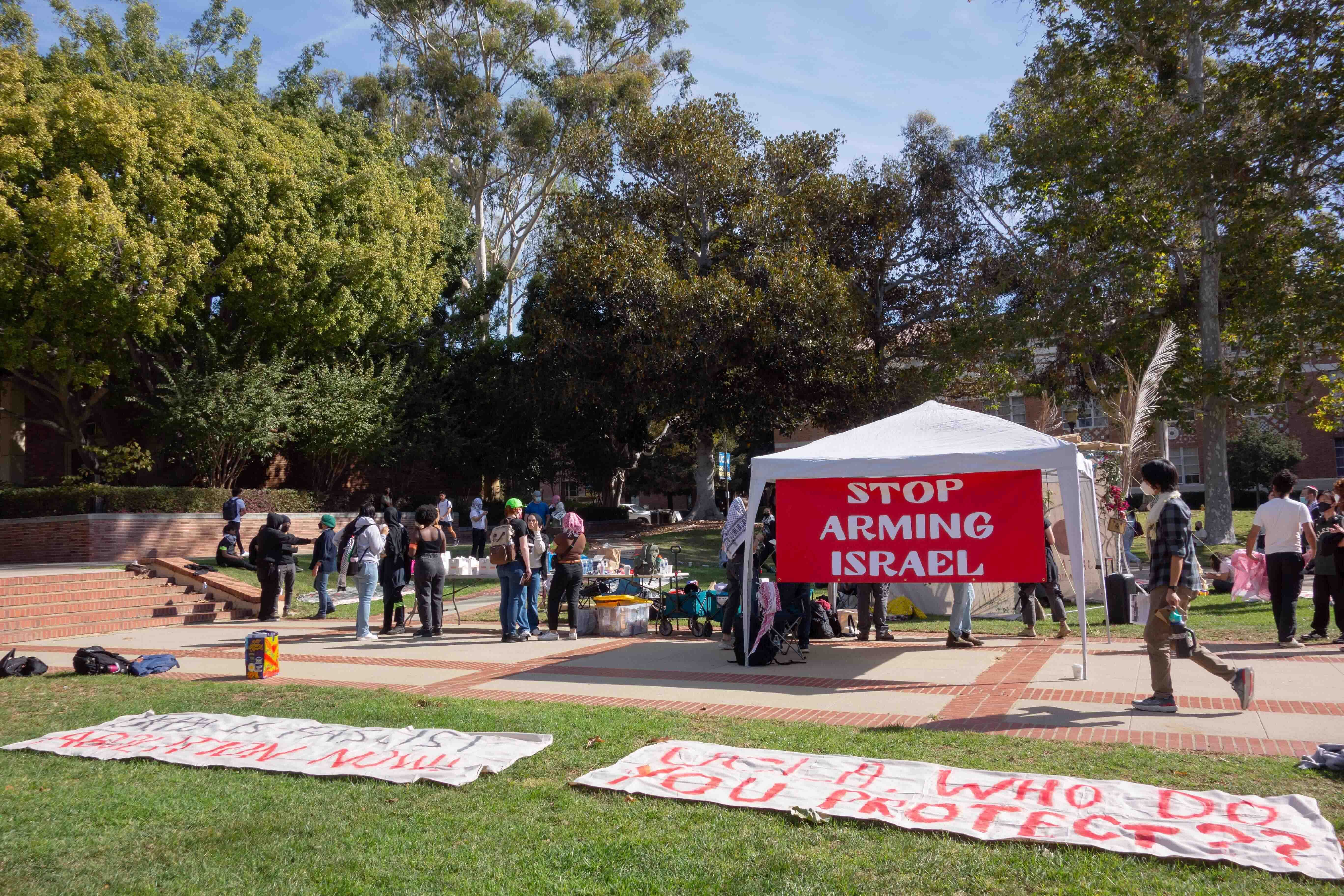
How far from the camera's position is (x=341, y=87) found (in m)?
41.1

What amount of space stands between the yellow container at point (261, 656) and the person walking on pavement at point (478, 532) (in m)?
13.1

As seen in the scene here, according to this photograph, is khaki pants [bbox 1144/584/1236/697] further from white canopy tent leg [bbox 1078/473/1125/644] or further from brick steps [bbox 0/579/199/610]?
brick steps [bbox 0/579/199/610]

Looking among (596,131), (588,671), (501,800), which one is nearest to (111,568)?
(588,671)

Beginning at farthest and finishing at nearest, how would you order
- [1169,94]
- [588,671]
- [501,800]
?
[1169,94], [588,671], [501,800]

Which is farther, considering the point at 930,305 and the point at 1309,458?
the point at 1309,458

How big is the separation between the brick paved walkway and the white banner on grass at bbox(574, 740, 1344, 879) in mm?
1279

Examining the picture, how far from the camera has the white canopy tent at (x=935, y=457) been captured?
8.72 meters

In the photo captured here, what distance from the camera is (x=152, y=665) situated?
10.0 metres

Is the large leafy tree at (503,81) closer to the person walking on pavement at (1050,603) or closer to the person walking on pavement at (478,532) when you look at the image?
the person walking on pavement at (478,532)

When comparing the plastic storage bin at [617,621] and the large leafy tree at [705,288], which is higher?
the large leafy tree at [705,288]

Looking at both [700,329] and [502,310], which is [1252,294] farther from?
[502,310]

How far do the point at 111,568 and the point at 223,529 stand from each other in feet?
17.0

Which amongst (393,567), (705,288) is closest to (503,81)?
(705,288)

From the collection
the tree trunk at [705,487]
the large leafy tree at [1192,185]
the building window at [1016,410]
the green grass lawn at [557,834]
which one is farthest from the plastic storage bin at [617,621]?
the building window at [1016,410]
